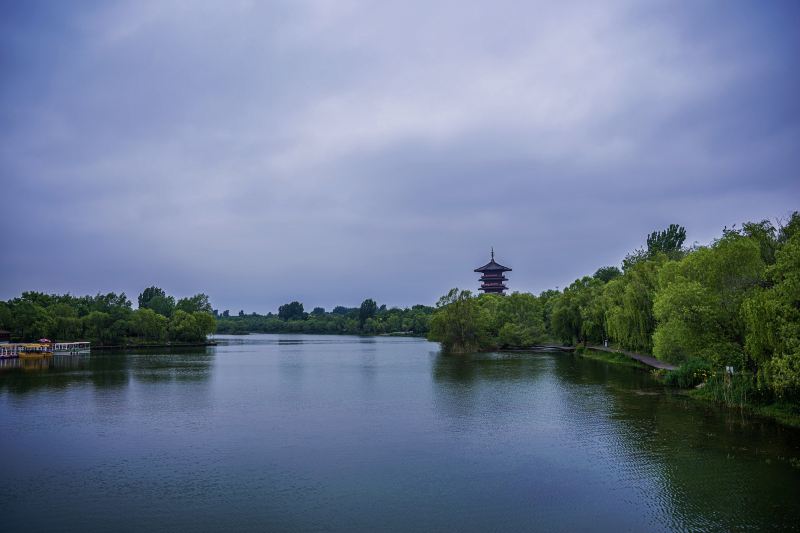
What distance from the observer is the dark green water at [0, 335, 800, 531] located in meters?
11.6

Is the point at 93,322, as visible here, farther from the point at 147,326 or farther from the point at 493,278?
the point at 493,278

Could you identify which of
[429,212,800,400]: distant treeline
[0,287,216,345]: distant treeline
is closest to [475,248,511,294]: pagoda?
[0,287,216,345]: distant treeline

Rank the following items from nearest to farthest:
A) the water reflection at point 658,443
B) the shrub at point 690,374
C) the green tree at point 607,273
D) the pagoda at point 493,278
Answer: the water reflection at point 658,443
the shrub at point 690,374
the green tree at point 607,273
the pagoda at point 493,278

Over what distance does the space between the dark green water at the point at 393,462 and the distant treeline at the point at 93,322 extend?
2127 inches

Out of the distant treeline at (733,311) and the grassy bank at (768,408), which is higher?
the distant treeline at (733,311)

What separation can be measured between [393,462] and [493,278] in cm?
10011

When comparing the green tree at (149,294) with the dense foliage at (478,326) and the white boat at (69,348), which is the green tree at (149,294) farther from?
the dense foliage at (478,326)

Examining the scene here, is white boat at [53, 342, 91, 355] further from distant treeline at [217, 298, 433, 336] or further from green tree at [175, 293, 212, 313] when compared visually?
distant treeline at [217, 298, 433, 336]

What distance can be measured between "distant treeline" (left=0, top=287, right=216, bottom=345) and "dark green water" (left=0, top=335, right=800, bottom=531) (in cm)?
5403

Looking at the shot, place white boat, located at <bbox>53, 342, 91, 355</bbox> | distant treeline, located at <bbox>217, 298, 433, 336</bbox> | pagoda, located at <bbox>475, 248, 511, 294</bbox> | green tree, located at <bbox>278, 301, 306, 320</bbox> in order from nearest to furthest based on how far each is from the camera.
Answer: white boat, located at <bbox>53, 342, 91, 355</bbox> → pagoda, located at <bbox>475, 248, 511, 294</bbox> → distant treeline, located at <bbox>217, 298, 433, 336</bbox> → green tree, located at <bbox>278, 301, 306, 320</bbox>

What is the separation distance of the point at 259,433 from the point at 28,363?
4518 centimetres

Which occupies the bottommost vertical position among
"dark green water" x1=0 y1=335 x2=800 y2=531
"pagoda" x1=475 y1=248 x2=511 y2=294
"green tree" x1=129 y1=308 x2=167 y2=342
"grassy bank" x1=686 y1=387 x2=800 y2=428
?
"dark green water" x1=0 y1=335 x2=800 y2=531

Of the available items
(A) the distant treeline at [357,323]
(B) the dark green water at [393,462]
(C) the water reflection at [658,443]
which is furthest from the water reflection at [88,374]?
(A) the distant treeline at [357,323]

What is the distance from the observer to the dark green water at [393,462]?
11.6 metres
